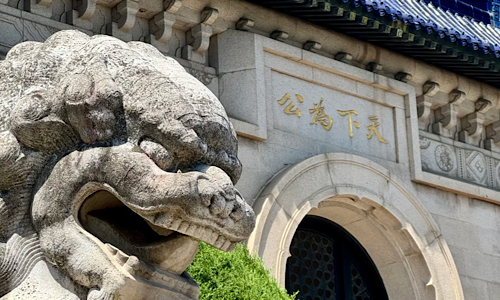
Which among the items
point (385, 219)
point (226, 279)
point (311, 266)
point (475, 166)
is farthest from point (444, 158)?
point (226, 279)

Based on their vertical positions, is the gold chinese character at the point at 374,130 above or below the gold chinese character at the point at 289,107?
above

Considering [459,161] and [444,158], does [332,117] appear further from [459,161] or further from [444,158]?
[459,161]

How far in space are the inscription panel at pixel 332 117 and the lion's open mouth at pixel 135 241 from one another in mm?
6840

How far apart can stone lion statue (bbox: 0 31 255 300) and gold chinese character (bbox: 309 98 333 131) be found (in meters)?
7.26

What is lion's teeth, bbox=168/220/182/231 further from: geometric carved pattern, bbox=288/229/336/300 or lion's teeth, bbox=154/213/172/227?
geometric carved pattern, bbox=288/229/336/300

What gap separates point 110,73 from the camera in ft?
10.4

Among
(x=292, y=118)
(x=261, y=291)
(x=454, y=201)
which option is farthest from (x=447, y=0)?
(x=261, y=291)

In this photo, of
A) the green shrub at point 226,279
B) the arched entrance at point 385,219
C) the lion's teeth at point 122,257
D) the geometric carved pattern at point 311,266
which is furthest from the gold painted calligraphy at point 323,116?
the lion's teeth at point 122,257

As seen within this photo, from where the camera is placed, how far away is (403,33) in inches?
418

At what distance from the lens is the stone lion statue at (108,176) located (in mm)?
3062

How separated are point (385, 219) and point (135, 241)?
25.8 feet

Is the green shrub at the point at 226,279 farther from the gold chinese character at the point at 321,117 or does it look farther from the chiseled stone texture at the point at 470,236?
the chiseled stone texture at the point at 470,236

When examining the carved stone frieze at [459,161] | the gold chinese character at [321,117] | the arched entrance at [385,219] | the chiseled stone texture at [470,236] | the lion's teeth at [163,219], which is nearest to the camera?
the lion's teeth at [163,219]

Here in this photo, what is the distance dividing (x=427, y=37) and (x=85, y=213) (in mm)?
8024
